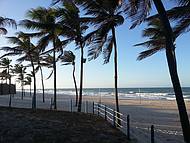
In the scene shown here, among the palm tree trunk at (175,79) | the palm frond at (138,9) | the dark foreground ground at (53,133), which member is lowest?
the dark foreground ground at (53,133)

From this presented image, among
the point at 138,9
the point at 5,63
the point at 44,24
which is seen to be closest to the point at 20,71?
the point at 5,63

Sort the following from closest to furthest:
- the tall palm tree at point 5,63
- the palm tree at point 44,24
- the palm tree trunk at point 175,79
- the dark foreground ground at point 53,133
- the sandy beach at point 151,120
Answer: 1. the palm tree trunk at point 175,79
2. the dark foreground ground at point 53,133
3. the sandy beach at point 151,120
4. the palm tree at point 44,24
5. the tall palm tree at point 5,63

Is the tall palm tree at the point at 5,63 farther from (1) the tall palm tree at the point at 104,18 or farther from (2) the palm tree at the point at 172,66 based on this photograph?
(2) the palm tree at the point at 172,66

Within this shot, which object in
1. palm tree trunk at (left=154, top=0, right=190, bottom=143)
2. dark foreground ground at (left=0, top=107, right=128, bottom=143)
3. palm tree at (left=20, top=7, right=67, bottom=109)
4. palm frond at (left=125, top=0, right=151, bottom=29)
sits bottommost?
dark foreground ground at (left=0, top=107, right=128, bottom=143)

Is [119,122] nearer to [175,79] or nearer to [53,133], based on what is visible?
[53,133]

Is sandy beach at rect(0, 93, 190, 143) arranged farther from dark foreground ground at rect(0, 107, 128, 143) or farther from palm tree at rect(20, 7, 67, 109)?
palm tree at rect(20, 7, 67, 109)

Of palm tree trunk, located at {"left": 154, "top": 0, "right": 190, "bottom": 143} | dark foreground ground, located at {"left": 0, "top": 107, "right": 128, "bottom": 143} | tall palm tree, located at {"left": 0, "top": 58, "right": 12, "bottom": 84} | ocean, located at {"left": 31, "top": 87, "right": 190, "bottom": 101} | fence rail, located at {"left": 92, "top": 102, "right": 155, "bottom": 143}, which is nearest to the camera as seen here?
palm tree trunk, located at {"left": 154, "top": 0, "right": 190, "bottom": 143}

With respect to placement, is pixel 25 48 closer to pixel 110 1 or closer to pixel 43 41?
pixel 43 41

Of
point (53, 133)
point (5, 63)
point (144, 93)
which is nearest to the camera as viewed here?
point (53, 133)

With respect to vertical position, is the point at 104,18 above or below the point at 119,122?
above

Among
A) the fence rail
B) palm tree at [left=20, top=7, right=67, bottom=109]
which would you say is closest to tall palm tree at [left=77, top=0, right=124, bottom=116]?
the fence rail

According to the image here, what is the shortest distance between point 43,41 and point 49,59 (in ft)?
53.8

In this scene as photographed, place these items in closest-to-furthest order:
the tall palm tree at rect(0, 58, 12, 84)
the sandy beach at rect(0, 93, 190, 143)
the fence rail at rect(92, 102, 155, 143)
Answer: the fence rail at rect(92, 102, 155, 143)
the sandy beach at rect(0, 93, 190, 143)
the tall palm tree at rect(0, 58, 12, 84)

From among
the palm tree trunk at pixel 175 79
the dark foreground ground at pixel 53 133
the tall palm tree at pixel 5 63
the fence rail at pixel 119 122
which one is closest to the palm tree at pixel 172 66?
the palm tree trunk at pixel 175 79
